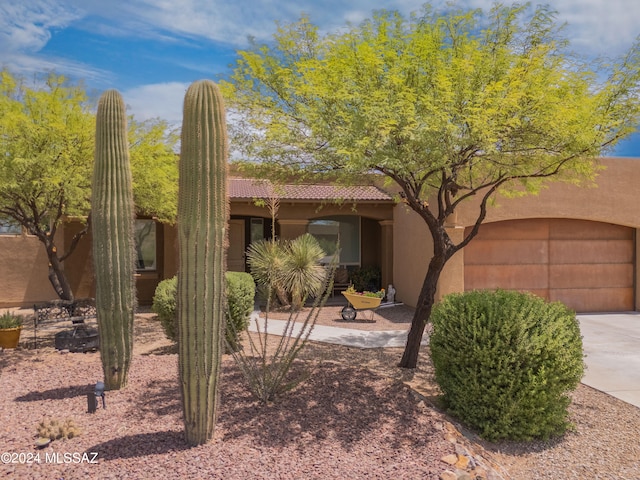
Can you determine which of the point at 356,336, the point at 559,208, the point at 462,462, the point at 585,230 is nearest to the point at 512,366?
the point at 462,462

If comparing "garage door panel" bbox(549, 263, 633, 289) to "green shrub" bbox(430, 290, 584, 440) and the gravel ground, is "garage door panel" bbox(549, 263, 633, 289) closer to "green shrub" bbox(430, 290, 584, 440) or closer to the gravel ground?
the gravel ground

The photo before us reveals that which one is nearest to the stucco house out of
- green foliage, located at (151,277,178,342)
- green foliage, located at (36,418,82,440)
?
green foliage, located at (151,277,178,342)

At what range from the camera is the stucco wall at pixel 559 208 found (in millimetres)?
11953

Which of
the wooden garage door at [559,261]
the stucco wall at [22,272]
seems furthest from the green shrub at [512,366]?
the stucco wall at [22,272]

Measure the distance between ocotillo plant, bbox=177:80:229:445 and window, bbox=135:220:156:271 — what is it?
1160cm

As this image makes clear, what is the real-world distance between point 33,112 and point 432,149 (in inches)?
306

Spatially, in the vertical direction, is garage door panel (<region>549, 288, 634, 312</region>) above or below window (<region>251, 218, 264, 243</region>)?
below

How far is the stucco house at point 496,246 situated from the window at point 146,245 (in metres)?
0.03

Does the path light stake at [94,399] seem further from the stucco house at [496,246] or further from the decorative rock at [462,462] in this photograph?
the stucco house at [496,246]

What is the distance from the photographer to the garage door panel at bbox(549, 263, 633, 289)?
13.2 meters

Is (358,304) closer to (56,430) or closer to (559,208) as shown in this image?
(559,208)

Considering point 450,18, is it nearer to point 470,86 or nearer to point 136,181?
point 470,86

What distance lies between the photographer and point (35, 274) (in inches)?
578

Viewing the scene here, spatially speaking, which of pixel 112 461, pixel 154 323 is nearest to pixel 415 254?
pixel 154 323
